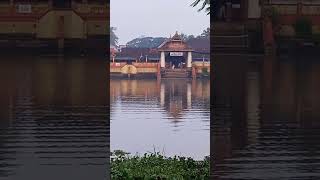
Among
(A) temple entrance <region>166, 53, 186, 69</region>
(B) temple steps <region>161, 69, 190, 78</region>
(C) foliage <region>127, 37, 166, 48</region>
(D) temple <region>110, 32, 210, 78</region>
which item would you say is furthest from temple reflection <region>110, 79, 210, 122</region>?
(C) foliage <region>127, 37, 166, 48</region>

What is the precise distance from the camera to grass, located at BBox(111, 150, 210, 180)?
4.18m

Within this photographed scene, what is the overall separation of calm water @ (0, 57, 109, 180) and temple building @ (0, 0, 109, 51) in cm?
18

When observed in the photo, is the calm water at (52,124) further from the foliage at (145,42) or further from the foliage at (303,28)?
the foliage at (145,42)

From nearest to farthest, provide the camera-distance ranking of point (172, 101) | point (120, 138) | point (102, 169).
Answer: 1. point (102, 169)
2. point (120, 138)
3. point (172, 101)

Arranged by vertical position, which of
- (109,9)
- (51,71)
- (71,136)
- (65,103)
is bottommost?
(71,136)

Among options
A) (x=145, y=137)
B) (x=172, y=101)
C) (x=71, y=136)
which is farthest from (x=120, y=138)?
(x=71, y=136)

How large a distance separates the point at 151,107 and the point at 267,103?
2.58m

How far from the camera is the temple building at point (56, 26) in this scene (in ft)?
10.3

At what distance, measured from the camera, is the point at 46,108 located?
3.09 meters

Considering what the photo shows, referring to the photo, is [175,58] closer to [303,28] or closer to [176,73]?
[176,73]

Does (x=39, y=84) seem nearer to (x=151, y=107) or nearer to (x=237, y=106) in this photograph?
(x=237, y=106)

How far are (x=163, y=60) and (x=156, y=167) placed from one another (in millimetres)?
5755

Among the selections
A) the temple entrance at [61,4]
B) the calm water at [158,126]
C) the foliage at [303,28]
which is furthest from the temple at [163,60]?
the temple entrance at [61,4]

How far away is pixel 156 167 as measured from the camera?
4.57 m
